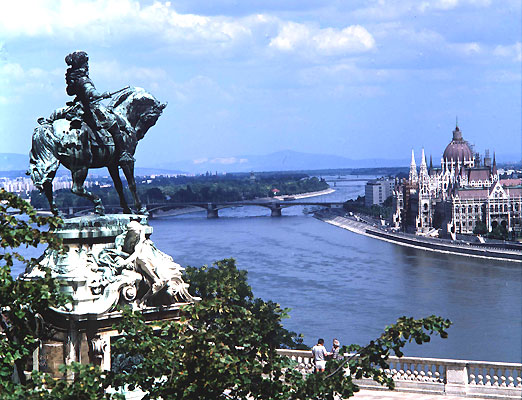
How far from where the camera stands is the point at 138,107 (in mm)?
8273

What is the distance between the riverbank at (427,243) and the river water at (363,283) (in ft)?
5.36

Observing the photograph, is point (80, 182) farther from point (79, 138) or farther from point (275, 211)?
point (275, 211)

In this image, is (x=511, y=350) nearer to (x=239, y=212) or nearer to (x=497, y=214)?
(x=497, y=214)

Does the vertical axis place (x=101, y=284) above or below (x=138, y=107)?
below

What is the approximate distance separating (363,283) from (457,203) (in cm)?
5168

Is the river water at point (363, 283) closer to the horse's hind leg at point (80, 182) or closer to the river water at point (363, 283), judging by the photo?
the river water at point (363, 283)

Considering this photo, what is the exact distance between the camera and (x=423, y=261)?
2616 inches

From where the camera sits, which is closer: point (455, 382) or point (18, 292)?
point (18, 292)

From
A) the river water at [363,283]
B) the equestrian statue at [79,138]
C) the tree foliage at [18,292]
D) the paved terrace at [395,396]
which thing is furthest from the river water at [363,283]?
the tree foliage at [18,292]

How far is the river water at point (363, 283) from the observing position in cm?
3281

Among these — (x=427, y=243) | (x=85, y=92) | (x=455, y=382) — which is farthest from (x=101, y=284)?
(x=427, y=243)

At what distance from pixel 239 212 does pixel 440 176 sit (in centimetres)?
2392

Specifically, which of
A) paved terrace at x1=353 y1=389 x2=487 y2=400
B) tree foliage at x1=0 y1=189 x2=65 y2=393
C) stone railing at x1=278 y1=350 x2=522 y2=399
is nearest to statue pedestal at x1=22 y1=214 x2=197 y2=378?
tree foliage at x1=0 y1=189 x2=65 y2=393

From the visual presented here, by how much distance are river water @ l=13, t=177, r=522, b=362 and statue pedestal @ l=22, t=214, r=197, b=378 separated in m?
19.6
